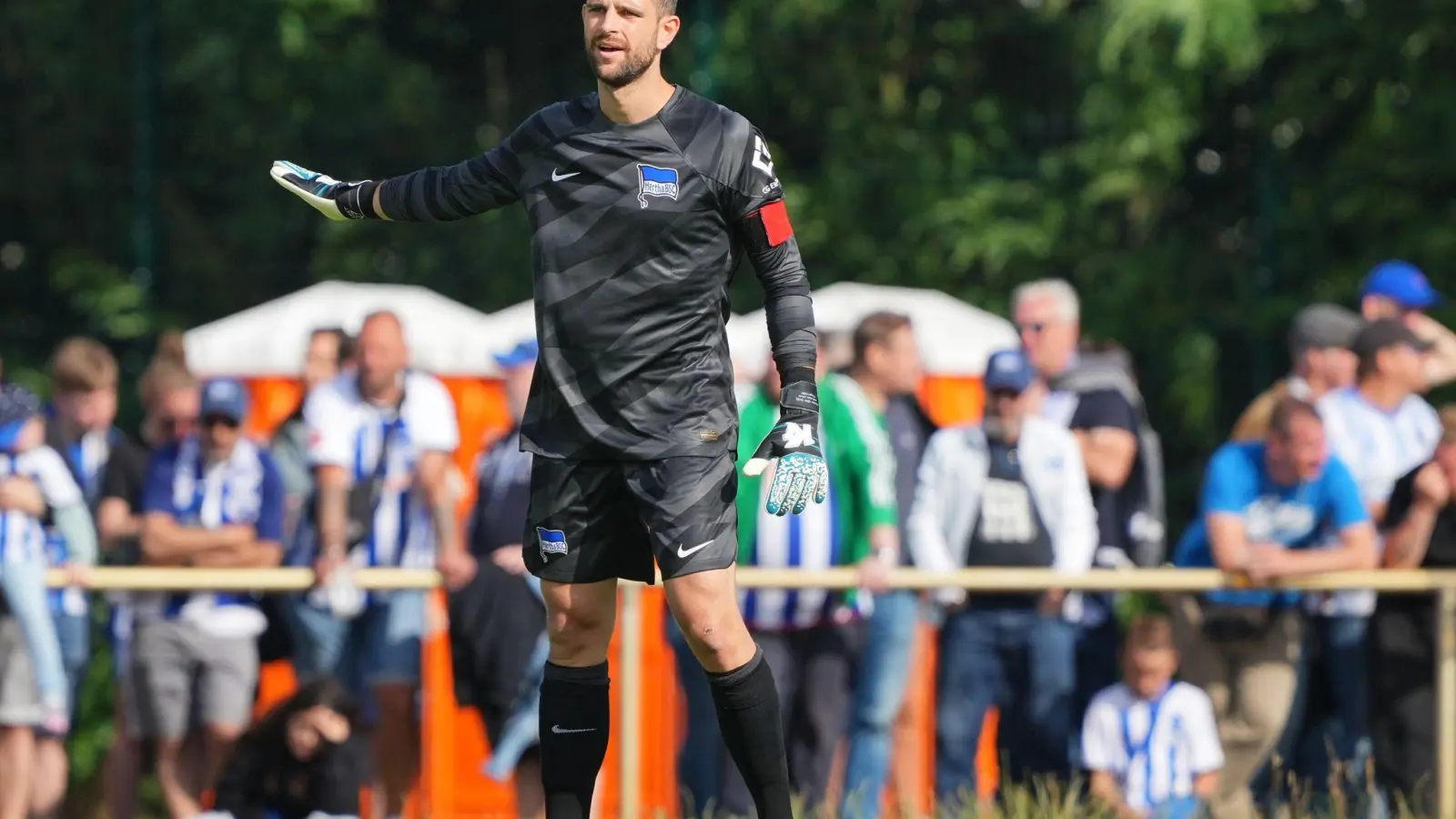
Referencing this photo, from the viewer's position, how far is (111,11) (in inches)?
571

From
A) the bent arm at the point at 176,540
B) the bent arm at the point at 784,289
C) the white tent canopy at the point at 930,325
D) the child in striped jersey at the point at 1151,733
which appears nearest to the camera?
the bent arm at the point at 784,289

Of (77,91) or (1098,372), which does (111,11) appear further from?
(1098,372)

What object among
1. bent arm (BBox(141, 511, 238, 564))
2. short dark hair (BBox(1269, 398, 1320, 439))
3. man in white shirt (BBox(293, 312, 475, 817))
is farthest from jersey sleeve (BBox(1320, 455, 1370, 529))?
bent arm (BBox(141, 511, 238, 564))

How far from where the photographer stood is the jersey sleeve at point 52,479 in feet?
26.8

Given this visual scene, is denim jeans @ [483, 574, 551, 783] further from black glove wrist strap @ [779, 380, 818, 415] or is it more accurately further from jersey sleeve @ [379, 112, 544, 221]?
black glove wrist strap @ [779, 380, 818, 415]

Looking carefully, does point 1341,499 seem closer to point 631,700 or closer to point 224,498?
point 631,700

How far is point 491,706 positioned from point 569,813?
2.69 metres

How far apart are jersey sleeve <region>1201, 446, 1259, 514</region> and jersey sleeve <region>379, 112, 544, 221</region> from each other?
3.78 meters

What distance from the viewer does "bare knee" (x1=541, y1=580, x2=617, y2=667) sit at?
205 inches

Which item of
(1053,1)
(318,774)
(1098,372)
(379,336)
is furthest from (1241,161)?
(318,774)

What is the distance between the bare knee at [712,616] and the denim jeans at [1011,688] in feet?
10.1

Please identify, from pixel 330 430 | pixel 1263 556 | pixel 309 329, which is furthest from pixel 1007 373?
pixel 309 329

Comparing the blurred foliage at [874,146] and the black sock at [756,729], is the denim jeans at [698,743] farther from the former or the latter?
the blurred foliage at [874,146]

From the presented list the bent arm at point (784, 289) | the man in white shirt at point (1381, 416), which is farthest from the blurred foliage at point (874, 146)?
the bent arm at point (784, 289)
